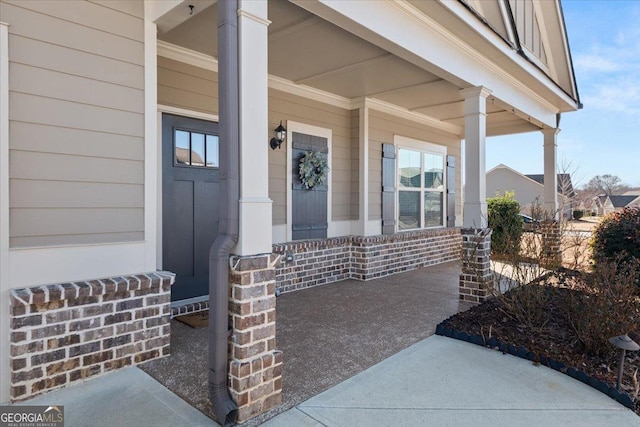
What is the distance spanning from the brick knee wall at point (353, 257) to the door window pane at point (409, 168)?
100cm

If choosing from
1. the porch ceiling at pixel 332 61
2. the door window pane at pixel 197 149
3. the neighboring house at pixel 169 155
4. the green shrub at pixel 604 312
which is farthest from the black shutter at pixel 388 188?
the green shrub at pixel 604 312

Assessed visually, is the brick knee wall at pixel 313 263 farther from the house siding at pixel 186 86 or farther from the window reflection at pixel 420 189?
the house siding at pixel 186 86

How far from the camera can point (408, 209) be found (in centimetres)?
738

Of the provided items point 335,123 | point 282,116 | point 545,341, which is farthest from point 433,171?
point 545,341

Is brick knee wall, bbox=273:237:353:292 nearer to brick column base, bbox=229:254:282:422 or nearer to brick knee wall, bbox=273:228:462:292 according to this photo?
brick knee wall, bbox=273:228:462:292

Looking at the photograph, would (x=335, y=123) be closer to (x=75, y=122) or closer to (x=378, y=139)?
(x=378, y=139)

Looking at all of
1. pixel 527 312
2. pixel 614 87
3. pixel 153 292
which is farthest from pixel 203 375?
pixel 614 87

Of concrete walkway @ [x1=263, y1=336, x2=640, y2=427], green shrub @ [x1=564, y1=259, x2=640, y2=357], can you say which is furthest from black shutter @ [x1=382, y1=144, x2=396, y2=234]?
concrete walkway @ [x1=263, y1=336, x2=640, y2=427]

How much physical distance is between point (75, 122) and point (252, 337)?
1.98 metres

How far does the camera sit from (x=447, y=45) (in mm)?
4496

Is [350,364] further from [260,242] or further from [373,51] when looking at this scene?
[373,51]

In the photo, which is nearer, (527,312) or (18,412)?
(18,412)

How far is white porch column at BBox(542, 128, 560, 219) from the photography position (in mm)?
7914

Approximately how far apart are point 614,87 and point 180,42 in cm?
3490
